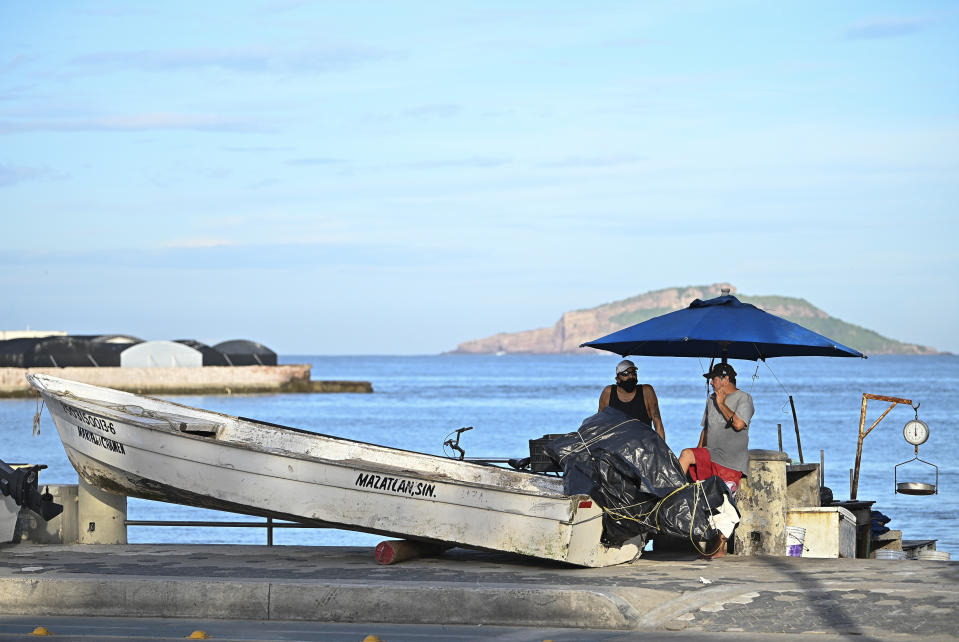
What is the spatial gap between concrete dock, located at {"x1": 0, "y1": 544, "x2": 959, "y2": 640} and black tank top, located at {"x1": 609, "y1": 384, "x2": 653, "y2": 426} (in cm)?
157

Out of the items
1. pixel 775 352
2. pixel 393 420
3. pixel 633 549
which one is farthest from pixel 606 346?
pixel 393 420

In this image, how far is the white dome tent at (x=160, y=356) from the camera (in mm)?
97250

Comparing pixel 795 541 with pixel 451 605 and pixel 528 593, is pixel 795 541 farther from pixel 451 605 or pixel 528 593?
pixel 451 605

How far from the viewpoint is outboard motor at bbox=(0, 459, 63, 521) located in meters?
11.1

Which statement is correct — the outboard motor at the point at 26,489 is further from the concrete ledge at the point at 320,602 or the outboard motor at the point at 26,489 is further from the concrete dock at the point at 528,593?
the concrete ledge at the point at 320,602

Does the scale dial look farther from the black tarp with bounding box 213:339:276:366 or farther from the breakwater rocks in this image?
the black tarp with bounding box 213:339:276:366

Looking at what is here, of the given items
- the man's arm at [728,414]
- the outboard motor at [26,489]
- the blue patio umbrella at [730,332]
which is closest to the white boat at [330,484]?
the outboard motor at [26,489]

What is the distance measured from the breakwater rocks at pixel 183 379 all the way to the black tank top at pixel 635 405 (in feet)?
262

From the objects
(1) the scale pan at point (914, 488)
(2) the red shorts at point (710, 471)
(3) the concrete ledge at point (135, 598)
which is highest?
(2) the red shorts at point (710, 471)

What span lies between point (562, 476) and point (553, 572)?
4.02ft

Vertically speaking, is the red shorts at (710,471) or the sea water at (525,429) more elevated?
the red shorts at (710,471)

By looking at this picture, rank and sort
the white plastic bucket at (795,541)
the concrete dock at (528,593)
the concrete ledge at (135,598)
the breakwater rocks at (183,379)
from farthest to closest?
the breakwater rocks at (183,379) < the white plastic bucket at (795,541) < the concrete ledge at (135,598) < the concrete dock at (528,593)

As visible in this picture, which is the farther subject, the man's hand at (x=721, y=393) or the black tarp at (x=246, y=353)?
the black tarp at (x=246, y=353)

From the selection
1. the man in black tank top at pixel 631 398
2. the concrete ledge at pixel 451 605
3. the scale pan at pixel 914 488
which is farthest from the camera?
the scale pan at pixel 914 488
